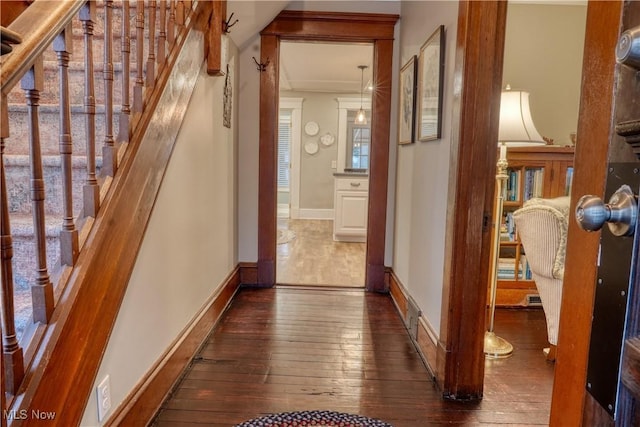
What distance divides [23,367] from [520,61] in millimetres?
3789

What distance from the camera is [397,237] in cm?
340

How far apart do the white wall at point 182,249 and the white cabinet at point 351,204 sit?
2.88m

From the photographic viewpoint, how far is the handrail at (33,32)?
864mm

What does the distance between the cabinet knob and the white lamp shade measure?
6.08 ft

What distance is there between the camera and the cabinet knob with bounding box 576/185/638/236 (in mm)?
485

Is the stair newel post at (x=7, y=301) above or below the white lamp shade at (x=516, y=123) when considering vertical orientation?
below

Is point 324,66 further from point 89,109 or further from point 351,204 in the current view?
point 89,109

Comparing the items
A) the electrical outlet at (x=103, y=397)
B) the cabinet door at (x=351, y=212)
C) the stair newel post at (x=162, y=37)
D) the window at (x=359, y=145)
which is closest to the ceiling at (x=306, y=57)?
the window at (x=359, y=145)

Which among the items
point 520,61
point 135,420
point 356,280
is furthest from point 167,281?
point 520,61

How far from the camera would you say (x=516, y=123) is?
7.46ft

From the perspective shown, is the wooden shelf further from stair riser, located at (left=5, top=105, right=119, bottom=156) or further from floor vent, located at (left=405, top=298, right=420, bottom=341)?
stair riser, located at (left=5, top=105, right=119, bottom=156)

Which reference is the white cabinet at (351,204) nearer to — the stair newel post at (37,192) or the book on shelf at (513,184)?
the book on shelf at (513,184)

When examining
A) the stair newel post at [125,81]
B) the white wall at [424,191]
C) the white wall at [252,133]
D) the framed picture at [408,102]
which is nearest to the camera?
A: the stair newel post at [125,81]

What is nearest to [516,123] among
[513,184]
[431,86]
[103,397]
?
[431,86]
